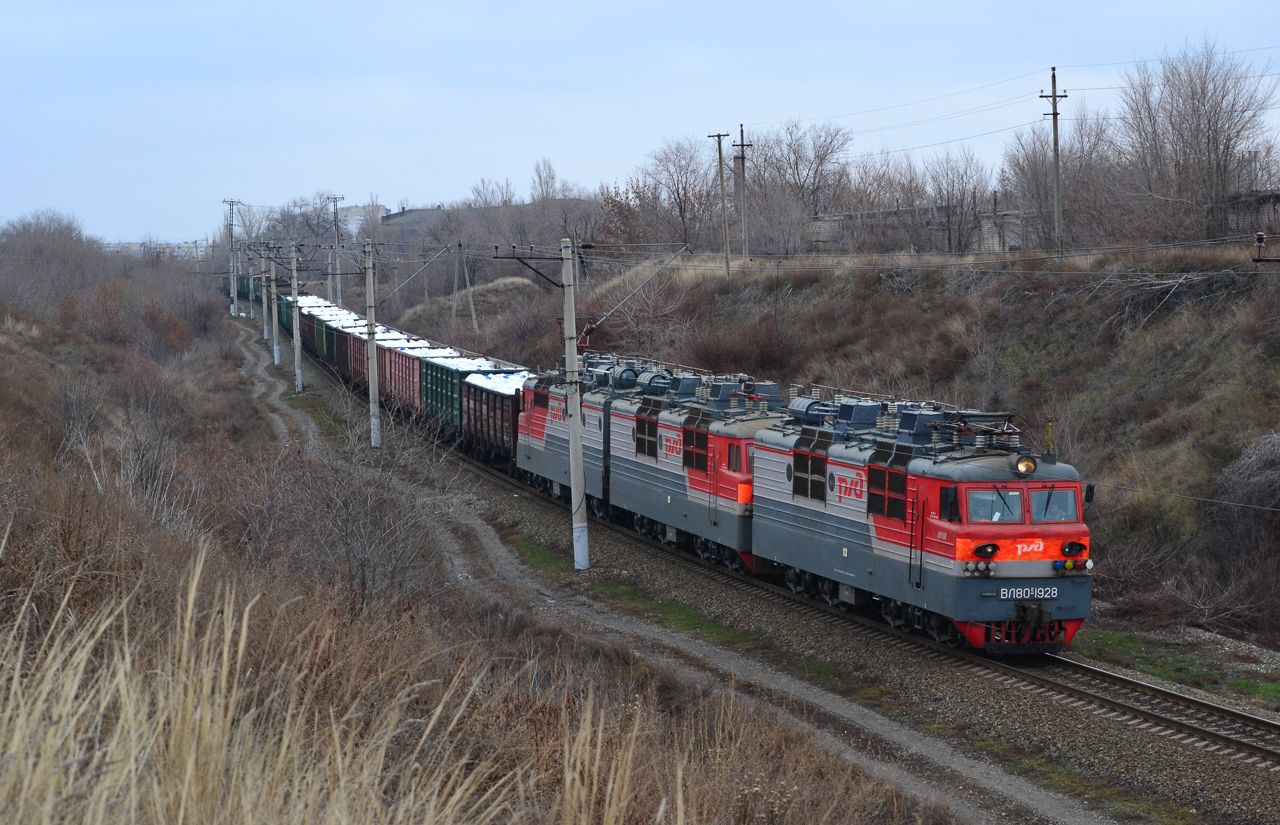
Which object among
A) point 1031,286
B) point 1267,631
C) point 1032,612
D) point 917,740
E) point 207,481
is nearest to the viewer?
point 917,740

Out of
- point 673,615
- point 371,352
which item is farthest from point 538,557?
point 371,352

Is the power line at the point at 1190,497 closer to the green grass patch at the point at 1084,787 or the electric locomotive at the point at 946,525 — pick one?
the electric locomotive at the point at 946,525

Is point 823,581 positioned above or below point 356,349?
below

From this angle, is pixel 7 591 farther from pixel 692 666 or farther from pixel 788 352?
pixel 788 352

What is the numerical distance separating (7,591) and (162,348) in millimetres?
63928

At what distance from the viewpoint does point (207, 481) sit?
74.3 feet

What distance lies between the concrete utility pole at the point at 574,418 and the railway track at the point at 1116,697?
18.6 ft

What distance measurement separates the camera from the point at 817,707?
14320mm

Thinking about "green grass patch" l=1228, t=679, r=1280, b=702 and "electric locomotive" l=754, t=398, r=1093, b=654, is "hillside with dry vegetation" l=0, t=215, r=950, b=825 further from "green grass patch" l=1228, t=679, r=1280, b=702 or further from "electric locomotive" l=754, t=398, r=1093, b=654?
"green grass patch" l=1228, t=679, r=1280, b=702

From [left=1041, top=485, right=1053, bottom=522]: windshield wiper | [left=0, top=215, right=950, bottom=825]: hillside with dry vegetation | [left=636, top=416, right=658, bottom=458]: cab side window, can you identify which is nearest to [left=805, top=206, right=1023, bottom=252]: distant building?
[left=636, top=416, right=658, bottom=458]: cab side window

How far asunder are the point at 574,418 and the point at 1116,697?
1257cm

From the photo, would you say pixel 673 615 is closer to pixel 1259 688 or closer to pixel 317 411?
pixel 1259 688

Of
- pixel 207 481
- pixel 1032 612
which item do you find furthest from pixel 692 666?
pixel 207 481

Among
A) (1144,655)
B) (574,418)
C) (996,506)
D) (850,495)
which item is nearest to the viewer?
(996,506)
